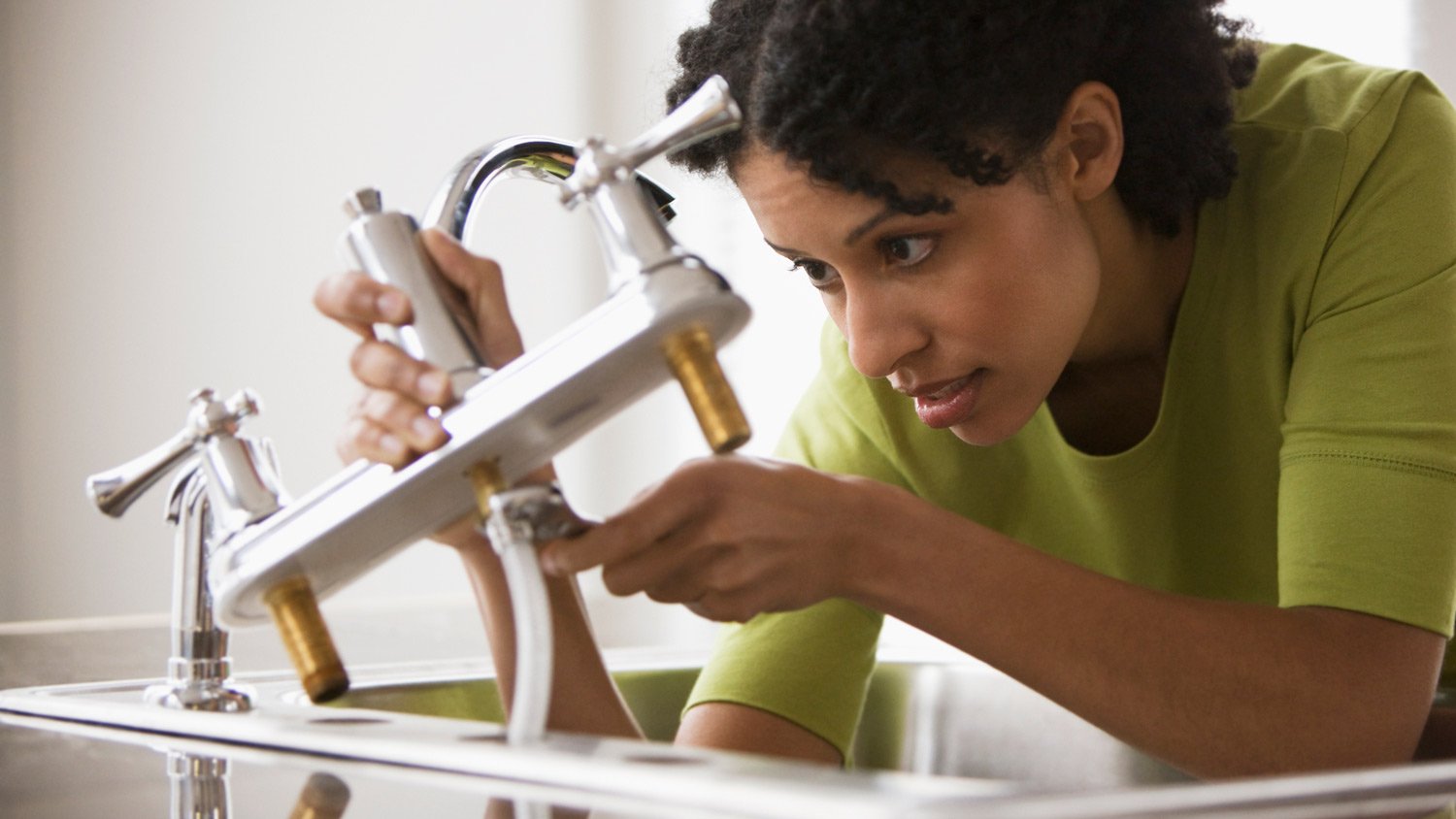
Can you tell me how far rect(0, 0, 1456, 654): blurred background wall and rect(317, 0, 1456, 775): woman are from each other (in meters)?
0.85

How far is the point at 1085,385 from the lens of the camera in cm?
98

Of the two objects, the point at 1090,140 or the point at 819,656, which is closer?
the point at 1090,140

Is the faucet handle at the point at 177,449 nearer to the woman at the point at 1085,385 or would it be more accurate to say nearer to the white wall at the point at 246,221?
the woman at the point at 1085,385

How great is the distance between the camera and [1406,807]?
44cm

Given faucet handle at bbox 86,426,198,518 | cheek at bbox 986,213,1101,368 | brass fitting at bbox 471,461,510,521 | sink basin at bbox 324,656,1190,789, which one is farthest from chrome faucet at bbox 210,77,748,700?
sink basin at bbox 324,656,1190,789

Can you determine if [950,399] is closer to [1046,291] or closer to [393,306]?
[1046,291]

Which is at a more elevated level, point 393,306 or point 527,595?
point 393,306

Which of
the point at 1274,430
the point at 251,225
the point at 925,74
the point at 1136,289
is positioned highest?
the point at 251,225

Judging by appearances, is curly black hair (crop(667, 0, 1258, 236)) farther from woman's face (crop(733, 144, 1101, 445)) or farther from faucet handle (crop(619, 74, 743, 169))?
faucet handle (crop(619, 74, 743, 169))

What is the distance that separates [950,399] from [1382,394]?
21 cm

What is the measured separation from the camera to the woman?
0.64 metres

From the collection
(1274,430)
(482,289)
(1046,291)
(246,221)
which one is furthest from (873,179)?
(246,221)

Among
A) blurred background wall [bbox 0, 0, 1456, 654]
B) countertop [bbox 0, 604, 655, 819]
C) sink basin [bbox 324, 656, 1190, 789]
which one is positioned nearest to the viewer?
countertop [bbox 0, 604, 655, 819]

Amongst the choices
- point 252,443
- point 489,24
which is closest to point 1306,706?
point 252,443
